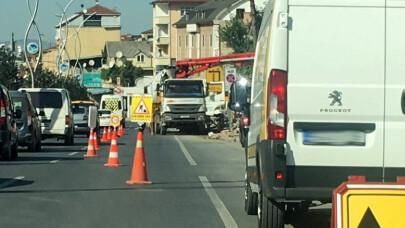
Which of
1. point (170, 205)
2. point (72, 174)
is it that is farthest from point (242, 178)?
point (170, 205)

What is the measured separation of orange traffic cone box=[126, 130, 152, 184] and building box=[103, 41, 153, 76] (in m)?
138

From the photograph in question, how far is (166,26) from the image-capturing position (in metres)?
136

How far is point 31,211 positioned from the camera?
43.2 feet

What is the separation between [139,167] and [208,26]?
315 ft

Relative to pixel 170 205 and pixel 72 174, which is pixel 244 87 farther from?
pixel 72 174

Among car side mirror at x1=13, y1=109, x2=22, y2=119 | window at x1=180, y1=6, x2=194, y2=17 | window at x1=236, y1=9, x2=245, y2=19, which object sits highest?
window at x1=180, y1=6, x2=194, y2=17

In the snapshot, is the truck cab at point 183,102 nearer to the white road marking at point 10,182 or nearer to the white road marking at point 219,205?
the white road marking at point 10,182

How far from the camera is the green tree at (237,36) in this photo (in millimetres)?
100125

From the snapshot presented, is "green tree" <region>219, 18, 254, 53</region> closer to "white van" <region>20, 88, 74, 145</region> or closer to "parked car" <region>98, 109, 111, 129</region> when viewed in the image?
"parked car" <region>98, 109, 111, 129</region>

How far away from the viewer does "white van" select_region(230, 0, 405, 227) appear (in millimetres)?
9289

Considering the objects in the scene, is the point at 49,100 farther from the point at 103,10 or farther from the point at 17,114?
the point at 103,10

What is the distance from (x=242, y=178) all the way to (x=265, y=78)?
389 inches

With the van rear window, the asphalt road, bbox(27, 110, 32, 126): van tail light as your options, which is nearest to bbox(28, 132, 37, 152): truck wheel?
bbox(27, 110, 32, 126): van tail light

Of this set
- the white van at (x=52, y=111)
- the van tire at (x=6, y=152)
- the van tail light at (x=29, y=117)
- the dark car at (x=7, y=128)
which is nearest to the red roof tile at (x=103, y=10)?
the white van at (x=52, y=111)
